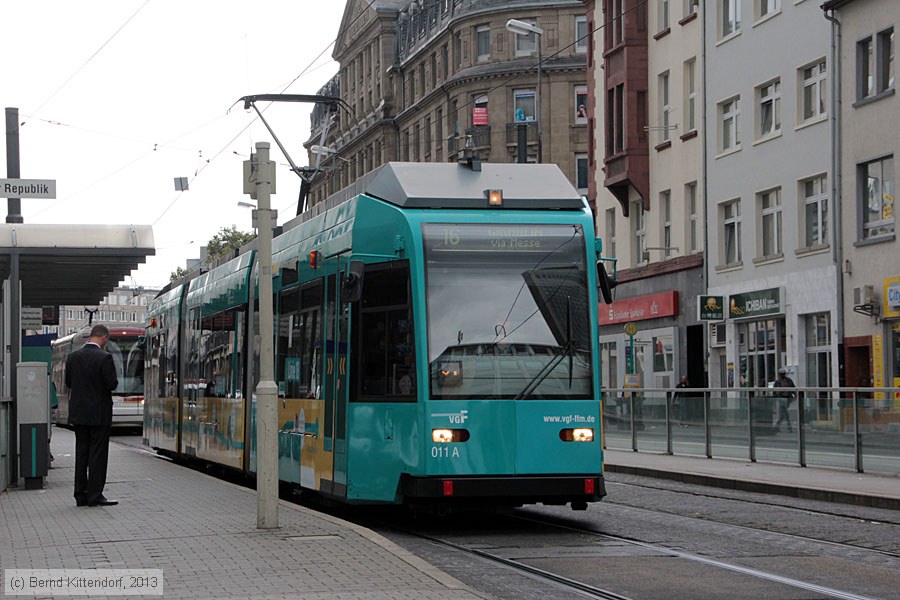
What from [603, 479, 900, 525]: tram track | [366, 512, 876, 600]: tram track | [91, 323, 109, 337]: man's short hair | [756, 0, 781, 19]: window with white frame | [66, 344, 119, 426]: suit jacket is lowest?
[603, 479, 900, 525]: tram track

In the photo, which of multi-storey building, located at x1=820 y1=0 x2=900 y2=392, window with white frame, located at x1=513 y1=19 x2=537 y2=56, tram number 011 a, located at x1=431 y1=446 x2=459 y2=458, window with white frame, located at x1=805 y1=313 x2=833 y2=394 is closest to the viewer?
tram number 011 a, located at x1=431 y1=446 x2=459 y2=458

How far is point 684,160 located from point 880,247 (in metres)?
12.1

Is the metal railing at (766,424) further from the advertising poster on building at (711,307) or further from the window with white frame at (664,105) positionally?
the window with white frame at (664,105)

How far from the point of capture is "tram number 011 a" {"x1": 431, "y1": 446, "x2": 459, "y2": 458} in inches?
507

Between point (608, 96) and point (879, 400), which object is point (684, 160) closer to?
point (608, 96)

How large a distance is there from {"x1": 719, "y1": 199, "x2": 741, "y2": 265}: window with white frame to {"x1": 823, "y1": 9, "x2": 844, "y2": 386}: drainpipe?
633 centimetres

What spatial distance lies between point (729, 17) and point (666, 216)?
7.11m

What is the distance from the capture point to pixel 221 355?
21.2 meters

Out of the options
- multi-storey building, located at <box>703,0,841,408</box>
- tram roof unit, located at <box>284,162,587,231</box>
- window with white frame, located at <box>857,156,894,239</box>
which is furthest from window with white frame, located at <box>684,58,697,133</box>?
tram roof unit, located at <box>284,162,587,231</box>

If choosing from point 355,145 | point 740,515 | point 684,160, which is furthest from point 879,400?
point 355,145

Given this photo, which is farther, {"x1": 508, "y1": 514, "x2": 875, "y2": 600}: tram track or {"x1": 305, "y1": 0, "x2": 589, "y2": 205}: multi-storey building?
{"x1": 305, "y1": 0, "x2": 589, "y2": 205}: multi-storey building

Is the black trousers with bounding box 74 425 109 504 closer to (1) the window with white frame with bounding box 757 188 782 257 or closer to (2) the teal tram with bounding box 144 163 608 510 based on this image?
(2) the teal tram with bounding box 144 163 608 510

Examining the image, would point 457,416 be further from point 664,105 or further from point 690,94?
point 664,105

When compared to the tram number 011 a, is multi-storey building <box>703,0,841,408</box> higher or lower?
higher
